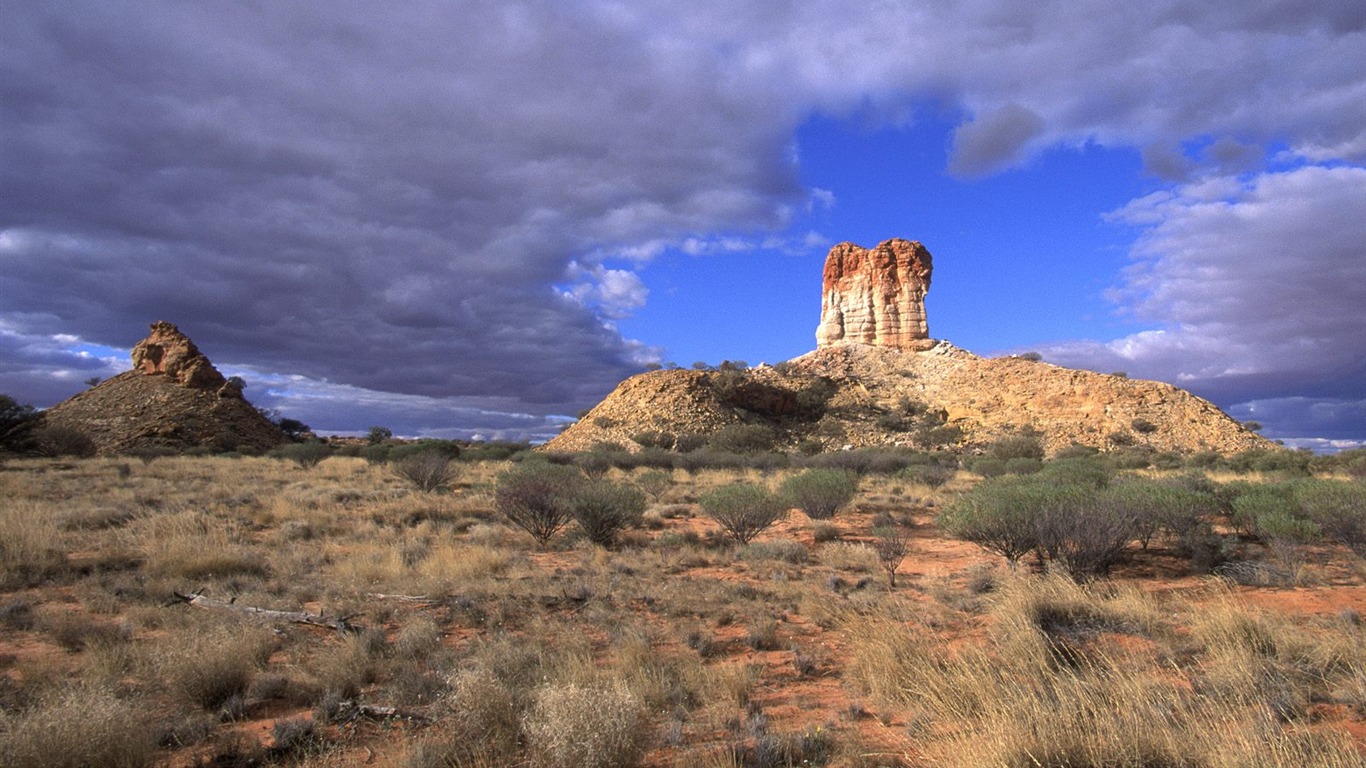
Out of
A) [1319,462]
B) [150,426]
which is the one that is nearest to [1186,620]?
[1319,462]

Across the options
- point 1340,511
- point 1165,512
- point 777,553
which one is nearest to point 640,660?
point 777,553

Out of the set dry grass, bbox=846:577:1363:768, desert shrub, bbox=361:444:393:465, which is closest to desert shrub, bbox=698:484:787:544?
dry grass, bbox=846:577:1363:768

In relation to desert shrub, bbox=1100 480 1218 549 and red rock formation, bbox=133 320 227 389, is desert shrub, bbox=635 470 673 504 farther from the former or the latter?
red rock formation, bbox=133 320 227 389

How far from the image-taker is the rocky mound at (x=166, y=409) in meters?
40.3

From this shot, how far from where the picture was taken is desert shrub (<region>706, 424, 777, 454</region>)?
4200 cm

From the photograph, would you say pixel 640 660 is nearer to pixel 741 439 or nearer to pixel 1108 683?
pixel 1108 683

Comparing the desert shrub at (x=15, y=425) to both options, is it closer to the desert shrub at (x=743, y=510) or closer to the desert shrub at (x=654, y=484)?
the desert shrub at (x=654, y=484)

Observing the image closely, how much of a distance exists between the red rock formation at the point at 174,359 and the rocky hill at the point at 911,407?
80.1ft

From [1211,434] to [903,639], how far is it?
4879cm

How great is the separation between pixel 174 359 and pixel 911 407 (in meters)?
54.1

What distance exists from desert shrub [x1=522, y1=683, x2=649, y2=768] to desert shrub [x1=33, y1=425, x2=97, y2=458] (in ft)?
140

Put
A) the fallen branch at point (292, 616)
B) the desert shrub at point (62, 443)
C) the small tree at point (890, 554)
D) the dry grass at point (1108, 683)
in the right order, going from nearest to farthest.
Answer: the dry grass at point (1108, 683), the fallen branch at point (292, 616), the small tree at point (890, 554), the desert shrub at point (62, 443)

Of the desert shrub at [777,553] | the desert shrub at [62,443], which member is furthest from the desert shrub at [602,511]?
the desert shrub at [62,443]

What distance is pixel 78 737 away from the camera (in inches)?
158
